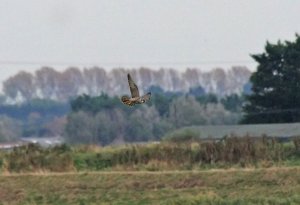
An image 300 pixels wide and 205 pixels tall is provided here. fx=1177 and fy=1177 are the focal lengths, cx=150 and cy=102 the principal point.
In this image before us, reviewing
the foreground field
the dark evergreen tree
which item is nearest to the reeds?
the foreground field

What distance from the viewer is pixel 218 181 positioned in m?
27.9

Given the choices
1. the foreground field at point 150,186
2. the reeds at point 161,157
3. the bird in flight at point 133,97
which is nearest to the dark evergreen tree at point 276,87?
the reeds at point 161,157

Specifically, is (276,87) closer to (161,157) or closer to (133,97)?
(161,157)

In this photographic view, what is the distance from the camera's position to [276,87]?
5484 cm

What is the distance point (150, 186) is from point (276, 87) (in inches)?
1085

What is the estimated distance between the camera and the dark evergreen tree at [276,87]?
5484cm

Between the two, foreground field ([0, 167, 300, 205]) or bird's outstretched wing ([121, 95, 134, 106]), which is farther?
foreground field ([0, 167, 300, 205])

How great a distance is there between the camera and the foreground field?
26891mm

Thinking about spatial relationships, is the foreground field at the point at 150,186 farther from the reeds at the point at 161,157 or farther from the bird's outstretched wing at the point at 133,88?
the bird's outstretched wing at the point at 133,88

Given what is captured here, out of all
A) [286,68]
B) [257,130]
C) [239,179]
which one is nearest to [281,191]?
[239,179]

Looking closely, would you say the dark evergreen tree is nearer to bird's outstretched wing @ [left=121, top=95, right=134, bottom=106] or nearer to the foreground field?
the foreground field

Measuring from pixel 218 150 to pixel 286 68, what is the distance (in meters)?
23.4

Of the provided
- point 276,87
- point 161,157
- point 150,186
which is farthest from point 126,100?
point 276,87

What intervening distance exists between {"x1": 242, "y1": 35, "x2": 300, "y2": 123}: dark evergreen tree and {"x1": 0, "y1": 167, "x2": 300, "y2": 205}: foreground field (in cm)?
2591
